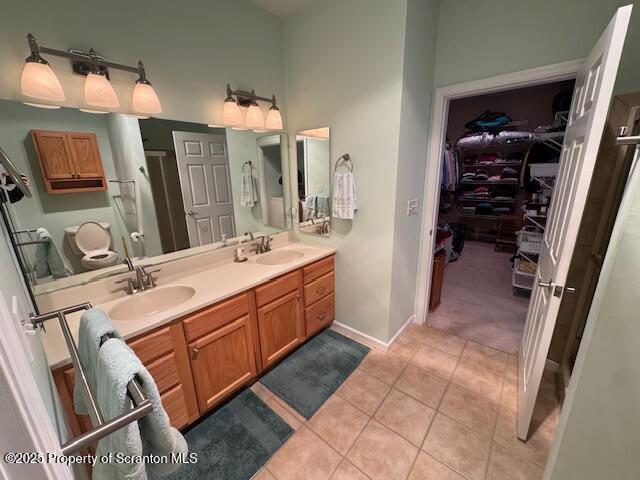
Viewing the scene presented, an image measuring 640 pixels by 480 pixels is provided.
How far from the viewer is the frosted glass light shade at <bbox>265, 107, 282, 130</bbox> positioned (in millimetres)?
2145

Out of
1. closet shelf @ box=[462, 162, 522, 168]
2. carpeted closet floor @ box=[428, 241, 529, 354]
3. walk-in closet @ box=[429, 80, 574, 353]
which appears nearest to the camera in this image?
carpeted closet floor @ box=[428, 241, 529, 354]

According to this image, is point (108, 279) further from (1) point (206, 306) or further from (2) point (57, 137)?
(2) point (57, 137)

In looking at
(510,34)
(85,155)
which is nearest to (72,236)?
(85,155)

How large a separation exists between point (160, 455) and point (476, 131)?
5090 mm

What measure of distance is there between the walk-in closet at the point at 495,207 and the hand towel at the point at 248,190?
1841 mm

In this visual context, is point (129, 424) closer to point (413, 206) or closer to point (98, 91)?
point (98, 91)

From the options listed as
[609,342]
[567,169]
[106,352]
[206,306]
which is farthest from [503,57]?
[106,352]

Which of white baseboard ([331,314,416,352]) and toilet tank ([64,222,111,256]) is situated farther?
white baseboard ([331,314,416,352])

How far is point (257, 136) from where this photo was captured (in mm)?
2195

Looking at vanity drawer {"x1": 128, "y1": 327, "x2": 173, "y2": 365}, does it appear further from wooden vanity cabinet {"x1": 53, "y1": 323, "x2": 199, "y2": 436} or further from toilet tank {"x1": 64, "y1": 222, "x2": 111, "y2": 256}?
toilet tank {"x1": 64, "y1": 222, "x2": 111, "y2": 256}

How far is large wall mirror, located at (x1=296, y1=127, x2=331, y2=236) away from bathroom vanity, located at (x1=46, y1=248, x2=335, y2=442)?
298mm

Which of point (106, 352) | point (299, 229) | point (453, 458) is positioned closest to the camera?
point (106, 352)

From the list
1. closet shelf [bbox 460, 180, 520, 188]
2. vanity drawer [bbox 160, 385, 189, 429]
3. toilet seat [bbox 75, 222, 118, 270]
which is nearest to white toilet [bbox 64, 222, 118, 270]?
toilet seat [bbox 75, 222, 118, 270]

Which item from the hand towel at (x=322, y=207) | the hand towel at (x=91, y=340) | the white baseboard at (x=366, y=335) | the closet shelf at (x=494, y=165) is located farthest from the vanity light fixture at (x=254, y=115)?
the closet shelf at (x=494, y=165)
